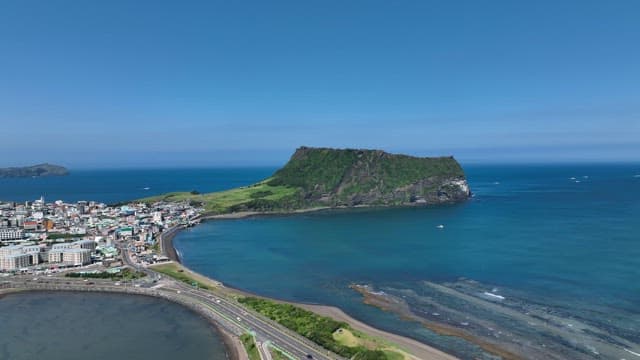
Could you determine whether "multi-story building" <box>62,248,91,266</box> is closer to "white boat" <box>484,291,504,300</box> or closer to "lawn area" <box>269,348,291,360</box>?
"lawn area" <box>269,348,291,360</box>

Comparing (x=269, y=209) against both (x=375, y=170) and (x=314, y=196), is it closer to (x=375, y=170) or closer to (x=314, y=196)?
(x=314, y=196)

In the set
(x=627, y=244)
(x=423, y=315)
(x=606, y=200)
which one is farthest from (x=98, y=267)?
(x=606, y=200)

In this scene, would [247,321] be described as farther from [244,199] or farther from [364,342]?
[244,199]

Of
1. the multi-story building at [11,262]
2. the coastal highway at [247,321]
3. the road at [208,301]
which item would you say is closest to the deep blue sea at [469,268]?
the coastal highway at [247,321]

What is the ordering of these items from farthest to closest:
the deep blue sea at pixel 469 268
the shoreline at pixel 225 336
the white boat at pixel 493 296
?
1. the white boat at pixel 493 296
2. the deep blue sea at pixel 469 268
3. the shoreline at pixel 225 336

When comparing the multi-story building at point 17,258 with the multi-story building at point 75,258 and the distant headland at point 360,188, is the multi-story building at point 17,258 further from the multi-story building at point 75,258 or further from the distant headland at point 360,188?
the distant headland at point 360,188
